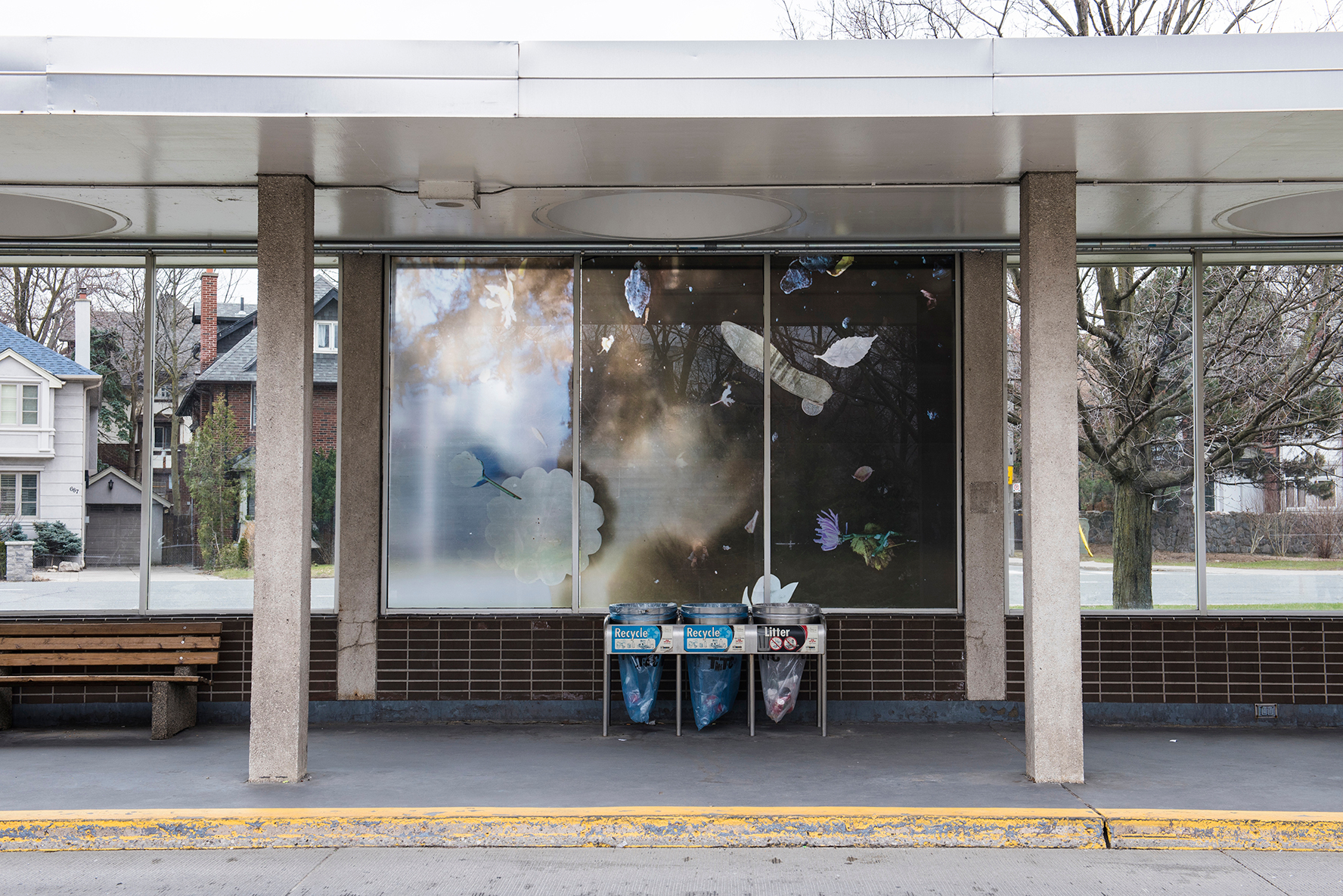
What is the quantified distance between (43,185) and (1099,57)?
22.1ft

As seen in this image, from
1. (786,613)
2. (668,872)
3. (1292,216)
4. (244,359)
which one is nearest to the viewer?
(668,872)

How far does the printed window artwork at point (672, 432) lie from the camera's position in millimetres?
9141

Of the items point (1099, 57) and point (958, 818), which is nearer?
point (1099, 57)

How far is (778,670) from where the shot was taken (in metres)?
8.36

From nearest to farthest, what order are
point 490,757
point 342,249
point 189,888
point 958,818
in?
point 189,888 < point 958,818 < point 490,757 < point 342,249

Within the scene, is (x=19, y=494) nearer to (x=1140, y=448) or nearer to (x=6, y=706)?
(x=6, y=706)

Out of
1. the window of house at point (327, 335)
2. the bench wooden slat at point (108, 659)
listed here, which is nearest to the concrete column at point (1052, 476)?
the window of house at point (327, 335)

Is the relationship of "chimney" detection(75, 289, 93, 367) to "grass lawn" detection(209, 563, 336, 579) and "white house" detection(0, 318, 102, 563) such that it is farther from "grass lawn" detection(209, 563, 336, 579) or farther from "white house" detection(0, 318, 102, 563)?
"grass lawn" detection(209, 563, 336, 579)

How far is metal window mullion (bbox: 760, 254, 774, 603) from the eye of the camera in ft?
30.0

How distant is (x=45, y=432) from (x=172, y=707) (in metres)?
2.84

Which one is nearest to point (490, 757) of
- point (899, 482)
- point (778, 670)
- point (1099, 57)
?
point (778, 670)

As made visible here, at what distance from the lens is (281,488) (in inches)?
270

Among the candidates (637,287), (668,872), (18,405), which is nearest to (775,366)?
(637,287)

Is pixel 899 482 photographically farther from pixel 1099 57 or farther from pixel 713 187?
pixel 1099 57
